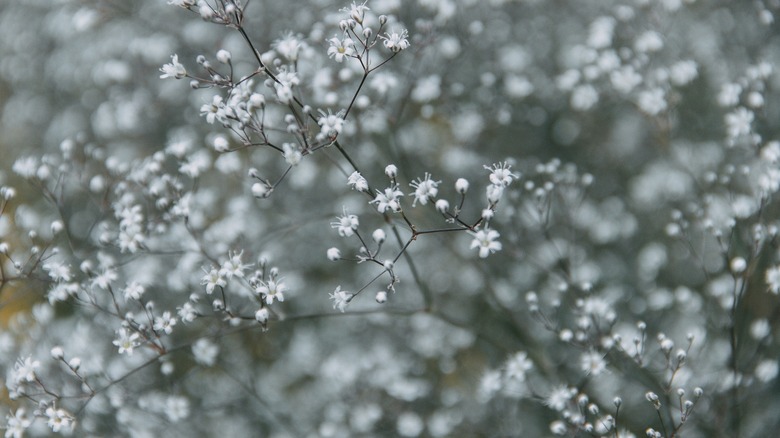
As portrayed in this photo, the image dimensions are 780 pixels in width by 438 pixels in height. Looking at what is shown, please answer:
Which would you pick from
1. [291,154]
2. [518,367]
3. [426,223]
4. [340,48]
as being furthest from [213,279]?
[518,367]

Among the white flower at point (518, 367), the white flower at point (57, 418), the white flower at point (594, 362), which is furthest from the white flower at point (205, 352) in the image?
the white flower at point (594, 362)

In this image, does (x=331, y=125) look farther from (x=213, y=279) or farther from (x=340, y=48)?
(x=213, y=279)

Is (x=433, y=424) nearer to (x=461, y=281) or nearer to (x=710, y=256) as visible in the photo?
(x=461, y=281)

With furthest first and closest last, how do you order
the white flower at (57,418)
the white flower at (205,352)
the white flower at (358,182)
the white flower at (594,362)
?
the white flower at (205,352) < the white flower at (594,362) < the white flower at (57,418) < the white flower at (358,182)

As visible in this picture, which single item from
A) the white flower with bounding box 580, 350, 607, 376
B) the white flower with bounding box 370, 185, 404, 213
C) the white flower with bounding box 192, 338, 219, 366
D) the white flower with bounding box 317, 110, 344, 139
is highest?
the white flower with bounding box 192, 338, 219, 366

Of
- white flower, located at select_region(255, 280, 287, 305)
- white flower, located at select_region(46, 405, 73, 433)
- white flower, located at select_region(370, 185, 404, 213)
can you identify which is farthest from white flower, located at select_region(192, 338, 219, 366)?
white flower, located at select_region(370, 185, 404, 213)

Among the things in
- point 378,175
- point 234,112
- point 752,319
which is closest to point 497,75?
point 378,175

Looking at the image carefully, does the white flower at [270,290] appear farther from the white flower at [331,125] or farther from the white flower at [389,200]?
the white flower at [331,125]

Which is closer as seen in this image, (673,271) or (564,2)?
(673,271)

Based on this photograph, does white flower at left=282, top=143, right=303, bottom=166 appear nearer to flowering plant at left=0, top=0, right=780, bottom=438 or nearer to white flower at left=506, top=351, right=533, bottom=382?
flowering plant at left=0, top=0, right=780, bottom=438
